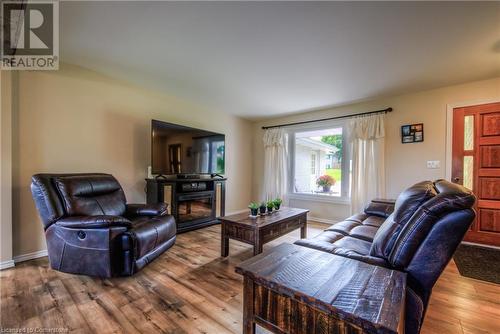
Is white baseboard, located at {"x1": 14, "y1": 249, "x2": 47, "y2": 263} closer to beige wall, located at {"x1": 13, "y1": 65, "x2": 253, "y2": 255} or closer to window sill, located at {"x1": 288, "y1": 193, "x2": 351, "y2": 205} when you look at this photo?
beige wall, located at {"x1": 13, "y1": 65, "x2": 253, "y2": 255}

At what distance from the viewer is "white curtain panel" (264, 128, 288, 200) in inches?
187

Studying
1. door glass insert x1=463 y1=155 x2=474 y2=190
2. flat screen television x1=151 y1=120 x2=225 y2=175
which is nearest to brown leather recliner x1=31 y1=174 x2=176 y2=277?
flat screen television x1=151 y1=120 x2=225 y2=175

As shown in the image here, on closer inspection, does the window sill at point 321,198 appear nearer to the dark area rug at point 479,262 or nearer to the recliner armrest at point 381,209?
the recliner armrest at point 381,209

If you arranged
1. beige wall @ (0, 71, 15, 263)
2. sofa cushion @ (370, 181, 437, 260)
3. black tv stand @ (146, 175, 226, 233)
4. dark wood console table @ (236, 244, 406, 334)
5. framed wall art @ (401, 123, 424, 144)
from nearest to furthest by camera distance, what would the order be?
dark wood console table @ (236, 244, 406, 334) → sofa cushion @ (370, 181, 437, 260) → beige wall @ (0, 71, 15, 263) → black tv stand @ (146, 175, 226, 233) → framed wall art @ (401, 123, 424, 144)

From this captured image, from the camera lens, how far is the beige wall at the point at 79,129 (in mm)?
2391

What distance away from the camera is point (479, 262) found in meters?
2.43

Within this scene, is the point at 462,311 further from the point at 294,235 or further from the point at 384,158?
the point at 384,158

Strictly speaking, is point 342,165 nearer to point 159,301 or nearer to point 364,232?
point 364,232

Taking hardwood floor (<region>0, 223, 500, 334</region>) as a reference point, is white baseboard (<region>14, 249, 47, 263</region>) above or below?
above

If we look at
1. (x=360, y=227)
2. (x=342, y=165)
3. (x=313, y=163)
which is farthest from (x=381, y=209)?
(x=313, y=163)


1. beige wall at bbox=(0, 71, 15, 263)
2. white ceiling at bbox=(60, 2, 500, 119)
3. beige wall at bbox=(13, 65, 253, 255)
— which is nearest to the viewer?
white ceiling at bbox=(60, 2, 500, 119)

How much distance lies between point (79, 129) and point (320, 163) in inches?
162

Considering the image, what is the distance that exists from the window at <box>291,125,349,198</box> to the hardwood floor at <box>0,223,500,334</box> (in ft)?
6.82

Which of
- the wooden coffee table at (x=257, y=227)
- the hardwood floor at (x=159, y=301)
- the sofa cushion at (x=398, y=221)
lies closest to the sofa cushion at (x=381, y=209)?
the hardwood floor at (x=159, y=301)
